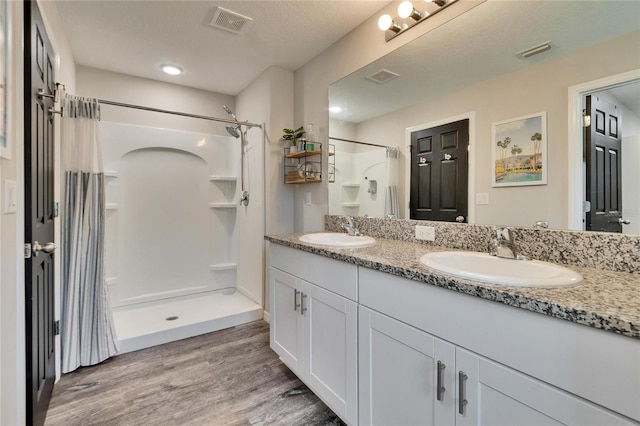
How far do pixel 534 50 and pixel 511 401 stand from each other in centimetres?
136

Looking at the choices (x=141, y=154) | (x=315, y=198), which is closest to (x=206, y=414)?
(x=315, y=198)

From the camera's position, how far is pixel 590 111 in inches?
44.4

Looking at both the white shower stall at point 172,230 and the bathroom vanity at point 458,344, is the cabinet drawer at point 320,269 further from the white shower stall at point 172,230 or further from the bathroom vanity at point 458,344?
the white shower stall at point 172,230

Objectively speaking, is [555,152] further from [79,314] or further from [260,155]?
[79,314]

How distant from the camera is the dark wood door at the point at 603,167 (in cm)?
106

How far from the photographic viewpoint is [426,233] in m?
1.67

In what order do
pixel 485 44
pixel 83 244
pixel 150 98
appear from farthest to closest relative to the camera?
1. pixel 150 98
2. pixel 83 244
3. pixel 485 44

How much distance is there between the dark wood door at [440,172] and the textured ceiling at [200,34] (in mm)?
977

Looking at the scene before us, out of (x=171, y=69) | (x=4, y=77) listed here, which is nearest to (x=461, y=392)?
(x=4, y=77)

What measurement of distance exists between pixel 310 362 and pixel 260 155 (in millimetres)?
1953

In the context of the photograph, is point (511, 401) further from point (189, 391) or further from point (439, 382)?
point (189, 391)

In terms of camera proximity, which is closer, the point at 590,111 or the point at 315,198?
the point at 590,111

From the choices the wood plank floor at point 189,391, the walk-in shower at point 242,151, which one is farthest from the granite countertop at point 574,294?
the walk-in shower at point 242,151

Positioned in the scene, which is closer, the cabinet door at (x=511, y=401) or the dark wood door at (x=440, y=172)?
the cabinet door at (x=511, y=401)
